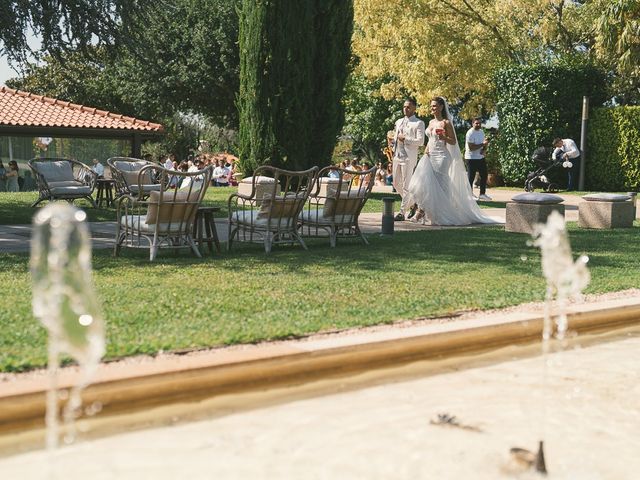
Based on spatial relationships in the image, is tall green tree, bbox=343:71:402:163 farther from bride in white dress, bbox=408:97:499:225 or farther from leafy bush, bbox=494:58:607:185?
bride in white dress, bbox=408:97:499:225

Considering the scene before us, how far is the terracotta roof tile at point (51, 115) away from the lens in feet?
90.8

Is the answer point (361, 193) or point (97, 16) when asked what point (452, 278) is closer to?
point (361, 193)

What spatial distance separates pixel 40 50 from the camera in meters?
14.4

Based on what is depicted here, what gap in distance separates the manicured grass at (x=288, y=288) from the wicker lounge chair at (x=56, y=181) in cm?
714

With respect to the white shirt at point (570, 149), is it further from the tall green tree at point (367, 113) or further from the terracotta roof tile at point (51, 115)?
the tall green tree at point (367, 113)

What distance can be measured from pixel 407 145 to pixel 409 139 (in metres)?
0.14

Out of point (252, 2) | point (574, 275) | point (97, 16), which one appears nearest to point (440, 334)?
point (574, 275)

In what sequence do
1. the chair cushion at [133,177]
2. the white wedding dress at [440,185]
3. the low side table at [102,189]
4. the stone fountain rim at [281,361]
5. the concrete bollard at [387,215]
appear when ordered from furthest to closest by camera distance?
the low side table at [102,189]
the chair cushion at [133,177]
the white wedding dress at [440,185]
the concrete bollard at [387,215]
the stone fountain rim at [281,361]

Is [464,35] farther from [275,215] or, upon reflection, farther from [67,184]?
[275,215]

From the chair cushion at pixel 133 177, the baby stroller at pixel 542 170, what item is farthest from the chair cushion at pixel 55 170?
the baby stroller at pixel 542 170

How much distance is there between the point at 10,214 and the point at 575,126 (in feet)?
59.0

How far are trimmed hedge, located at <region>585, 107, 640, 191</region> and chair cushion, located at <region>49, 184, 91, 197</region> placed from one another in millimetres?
15915

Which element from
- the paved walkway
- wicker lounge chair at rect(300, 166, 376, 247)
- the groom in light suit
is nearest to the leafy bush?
the paved walkway

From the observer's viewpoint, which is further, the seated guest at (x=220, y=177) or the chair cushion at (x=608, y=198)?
the seated guest at (x=220, y=177)
